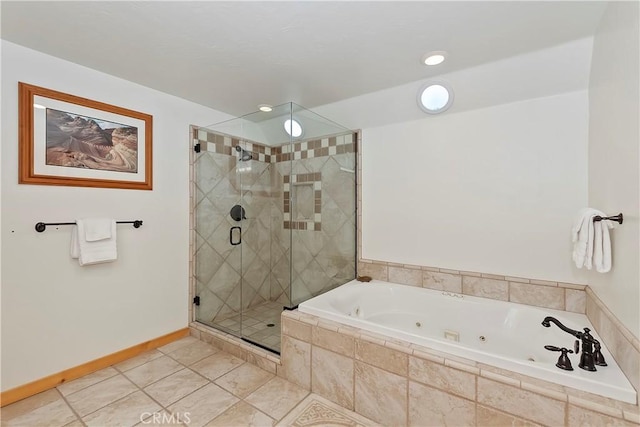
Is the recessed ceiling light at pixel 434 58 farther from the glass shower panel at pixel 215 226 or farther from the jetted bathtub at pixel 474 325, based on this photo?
the glass shower panel at pixel 215 226

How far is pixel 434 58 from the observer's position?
1.90m

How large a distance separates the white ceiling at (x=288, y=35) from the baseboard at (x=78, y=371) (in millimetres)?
2201

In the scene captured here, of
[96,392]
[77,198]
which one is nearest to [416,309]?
[96,392]

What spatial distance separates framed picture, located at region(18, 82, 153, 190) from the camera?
178 centimetres

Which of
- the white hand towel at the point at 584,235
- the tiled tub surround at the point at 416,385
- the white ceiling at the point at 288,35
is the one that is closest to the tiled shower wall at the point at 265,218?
the white ceiling at the point at 288,35

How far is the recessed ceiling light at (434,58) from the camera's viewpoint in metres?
1.85

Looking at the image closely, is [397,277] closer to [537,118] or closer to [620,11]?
[537,118]

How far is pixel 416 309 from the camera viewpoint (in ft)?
7.66

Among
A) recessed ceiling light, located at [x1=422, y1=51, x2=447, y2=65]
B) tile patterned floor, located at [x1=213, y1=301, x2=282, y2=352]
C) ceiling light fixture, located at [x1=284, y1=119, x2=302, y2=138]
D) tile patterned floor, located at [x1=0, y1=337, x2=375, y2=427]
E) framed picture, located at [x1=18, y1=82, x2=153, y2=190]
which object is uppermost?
recessed ceiling light, located at [x1=422, y1=51, x2=447, y2=65]

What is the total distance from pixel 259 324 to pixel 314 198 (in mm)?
1315

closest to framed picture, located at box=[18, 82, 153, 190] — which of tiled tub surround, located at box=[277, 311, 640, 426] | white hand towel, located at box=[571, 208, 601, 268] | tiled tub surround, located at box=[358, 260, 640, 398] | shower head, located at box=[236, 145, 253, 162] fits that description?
shower head, located at box=[236, 145, 253, 162]

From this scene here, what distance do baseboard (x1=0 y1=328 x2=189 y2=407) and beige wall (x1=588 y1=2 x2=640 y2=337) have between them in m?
3.12

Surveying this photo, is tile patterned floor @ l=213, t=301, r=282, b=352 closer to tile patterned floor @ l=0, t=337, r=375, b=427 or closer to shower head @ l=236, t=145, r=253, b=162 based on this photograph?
tile patterned floor @ l=0, t=337, r=375, b=427

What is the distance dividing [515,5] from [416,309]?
2113 mm
